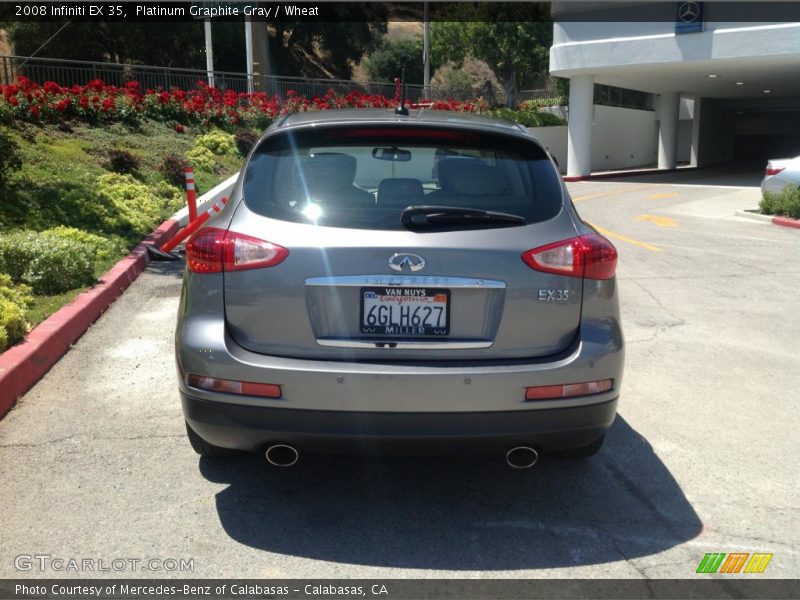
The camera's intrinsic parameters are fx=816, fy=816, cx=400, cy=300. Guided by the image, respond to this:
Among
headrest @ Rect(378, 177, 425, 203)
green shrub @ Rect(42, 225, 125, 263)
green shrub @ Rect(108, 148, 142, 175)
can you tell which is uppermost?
headrest @ Rect(378, 177, 425, 203)

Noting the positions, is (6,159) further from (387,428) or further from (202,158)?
(387,428)

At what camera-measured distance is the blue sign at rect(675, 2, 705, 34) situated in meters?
23.9

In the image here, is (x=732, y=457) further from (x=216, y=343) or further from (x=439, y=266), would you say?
(x=216, y=343)

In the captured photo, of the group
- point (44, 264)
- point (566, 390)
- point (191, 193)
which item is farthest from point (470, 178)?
point (191, 193)

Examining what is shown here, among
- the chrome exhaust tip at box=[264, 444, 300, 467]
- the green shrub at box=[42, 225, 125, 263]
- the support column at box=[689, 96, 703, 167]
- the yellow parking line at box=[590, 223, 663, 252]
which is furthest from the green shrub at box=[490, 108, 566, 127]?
the chrome exhaust tip at box=[264, 444, 300, 467]

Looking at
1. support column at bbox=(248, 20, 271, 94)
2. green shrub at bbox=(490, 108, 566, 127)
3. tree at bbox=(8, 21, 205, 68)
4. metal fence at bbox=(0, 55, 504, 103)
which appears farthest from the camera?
tree at bbox=(8, 21, 205, 68)

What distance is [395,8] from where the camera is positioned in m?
90.9

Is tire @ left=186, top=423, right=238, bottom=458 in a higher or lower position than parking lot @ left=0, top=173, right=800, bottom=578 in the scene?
higher

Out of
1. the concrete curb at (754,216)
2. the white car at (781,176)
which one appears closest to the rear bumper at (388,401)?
the concrete curb at (754,216)

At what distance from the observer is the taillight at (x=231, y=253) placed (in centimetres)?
351

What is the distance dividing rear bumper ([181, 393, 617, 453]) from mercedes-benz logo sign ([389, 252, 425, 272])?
24.0 inches

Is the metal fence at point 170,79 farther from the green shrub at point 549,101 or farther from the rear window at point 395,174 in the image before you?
the rear window at point 395,174

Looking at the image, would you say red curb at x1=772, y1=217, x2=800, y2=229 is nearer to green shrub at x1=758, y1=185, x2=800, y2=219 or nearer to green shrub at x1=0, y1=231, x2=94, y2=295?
green shrub at x1=758, y1=185, x2=800, y2=219

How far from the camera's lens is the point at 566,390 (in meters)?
3.54
